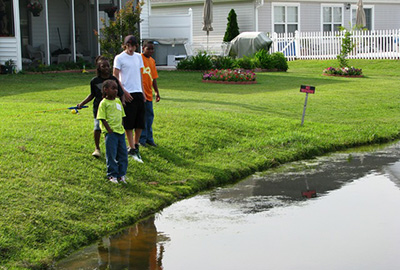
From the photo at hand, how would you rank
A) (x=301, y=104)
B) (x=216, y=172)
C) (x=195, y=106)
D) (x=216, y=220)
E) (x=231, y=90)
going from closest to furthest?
(x=216, y=220)
(x=216, y=172)
(x=195, y=106)
(x=301, y=104)
(x=231, y=90)

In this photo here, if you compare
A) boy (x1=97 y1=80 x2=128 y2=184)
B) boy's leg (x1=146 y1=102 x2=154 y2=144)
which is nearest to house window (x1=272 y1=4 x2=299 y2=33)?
boy's leg (x1=146 y1=102 x2=154 y2=144)

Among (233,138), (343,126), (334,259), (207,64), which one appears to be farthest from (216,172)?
(207,64)

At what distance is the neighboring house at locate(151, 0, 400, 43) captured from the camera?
3416 centimetres

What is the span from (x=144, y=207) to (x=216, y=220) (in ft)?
3.00

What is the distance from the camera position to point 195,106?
47.2 ft

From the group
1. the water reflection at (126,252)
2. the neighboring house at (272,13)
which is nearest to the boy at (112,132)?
the water reflection at (126,252)

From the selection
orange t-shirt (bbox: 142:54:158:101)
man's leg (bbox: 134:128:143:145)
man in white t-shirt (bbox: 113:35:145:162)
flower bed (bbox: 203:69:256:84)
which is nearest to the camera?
man in white t-shirt (bbox: 113:35:145:162)

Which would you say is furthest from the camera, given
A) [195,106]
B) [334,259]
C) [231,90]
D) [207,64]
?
[207,64]

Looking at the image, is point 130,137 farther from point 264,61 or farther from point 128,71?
point 264,61

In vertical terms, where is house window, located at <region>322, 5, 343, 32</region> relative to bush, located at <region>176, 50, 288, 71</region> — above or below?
above

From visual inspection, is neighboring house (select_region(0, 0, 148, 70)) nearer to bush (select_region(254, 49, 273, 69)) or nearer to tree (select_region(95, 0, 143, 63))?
tree (select_region(95, 0, 143, 63))

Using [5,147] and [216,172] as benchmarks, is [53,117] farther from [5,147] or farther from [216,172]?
[216,172]

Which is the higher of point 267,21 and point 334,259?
point 267,21

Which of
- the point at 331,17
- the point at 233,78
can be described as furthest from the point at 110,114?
the point at 331,17
